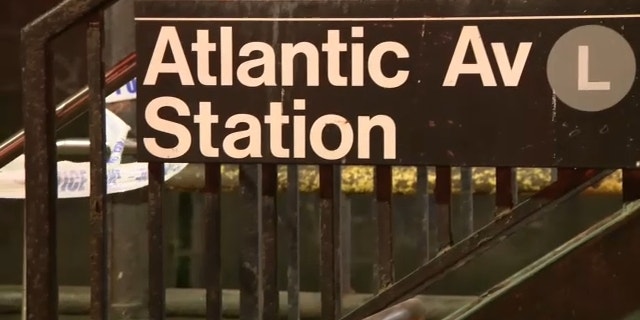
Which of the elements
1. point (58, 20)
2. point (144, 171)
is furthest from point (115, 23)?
point (58, 20)

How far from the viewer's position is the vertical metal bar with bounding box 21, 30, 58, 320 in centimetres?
253

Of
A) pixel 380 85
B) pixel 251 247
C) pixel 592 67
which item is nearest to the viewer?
pixel 592 67

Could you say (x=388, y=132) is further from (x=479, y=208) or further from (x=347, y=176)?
(x=479, y=208)

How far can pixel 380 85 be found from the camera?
2.36 metres

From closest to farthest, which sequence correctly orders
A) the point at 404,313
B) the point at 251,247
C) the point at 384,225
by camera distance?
the point at 404,313 < the point at 384,225 < the point at 251,247

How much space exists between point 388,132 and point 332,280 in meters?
0.45

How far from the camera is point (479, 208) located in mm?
4859

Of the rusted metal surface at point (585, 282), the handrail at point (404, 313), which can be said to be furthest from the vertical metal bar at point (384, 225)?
the handrail at point (404, 313)

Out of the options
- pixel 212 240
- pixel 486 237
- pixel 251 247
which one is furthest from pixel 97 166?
pixel 486 237

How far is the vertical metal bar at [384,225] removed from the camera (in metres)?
2.46

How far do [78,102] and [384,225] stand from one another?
133 centimetres

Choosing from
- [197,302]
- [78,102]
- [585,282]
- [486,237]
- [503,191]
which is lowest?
[197,302]

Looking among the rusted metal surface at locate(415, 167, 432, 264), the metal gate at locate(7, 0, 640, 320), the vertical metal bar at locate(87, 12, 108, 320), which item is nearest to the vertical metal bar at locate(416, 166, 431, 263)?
the rusted metal surface at locate(415, 167, 432, 264)

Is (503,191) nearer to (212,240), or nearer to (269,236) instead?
(269,236)
